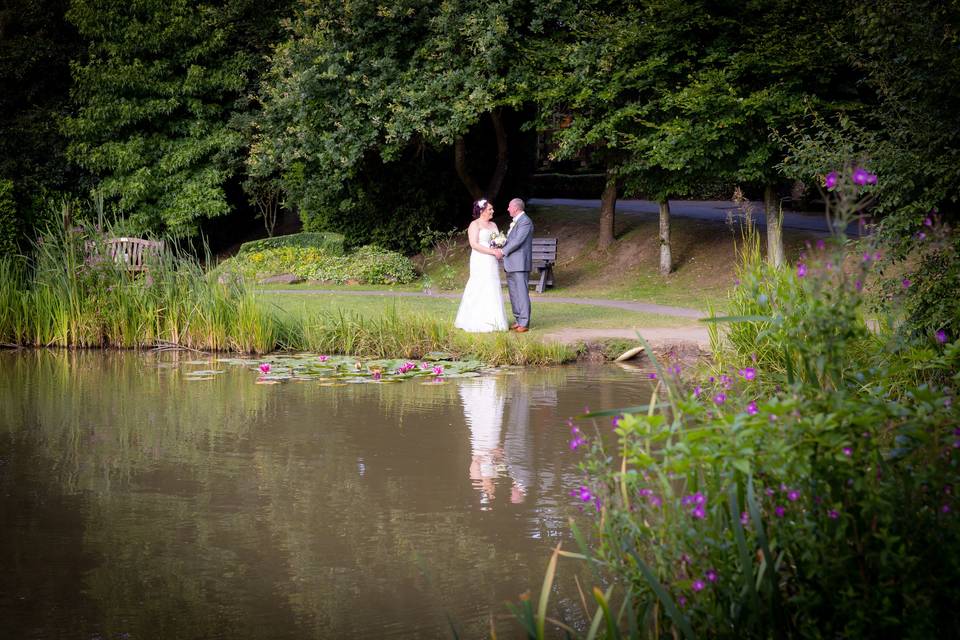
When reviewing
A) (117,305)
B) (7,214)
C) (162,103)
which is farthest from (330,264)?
(117,305)

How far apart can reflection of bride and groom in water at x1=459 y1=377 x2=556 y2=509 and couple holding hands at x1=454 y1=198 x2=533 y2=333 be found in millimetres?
2992

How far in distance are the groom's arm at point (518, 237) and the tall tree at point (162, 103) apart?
1368cm

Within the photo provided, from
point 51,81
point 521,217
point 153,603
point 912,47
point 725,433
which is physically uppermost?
point 51,81

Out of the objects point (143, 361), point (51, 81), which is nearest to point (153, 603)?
point (143, 361)

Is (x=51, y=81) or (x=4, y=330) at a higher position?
(x=51, y=81)

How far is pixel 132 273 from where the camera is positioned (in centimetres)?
1341

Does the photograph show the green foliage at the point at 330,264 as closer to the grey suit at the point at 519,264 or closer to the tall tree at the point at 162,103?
the tall tree at the point at 162,103

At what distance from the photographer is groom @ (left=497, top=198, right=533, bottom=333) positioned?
14062 mm

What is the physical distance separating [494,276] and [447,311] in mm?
2117

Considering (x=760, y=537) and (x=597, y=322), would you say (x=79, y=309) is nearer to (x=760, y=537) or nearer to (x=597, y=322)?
(x=597, y=322)

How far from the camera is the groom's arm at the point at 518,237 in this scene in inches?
560

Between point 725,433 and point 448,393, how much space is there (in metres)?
7.02

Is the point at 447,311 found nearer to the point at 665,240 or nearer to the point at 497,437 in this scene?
the point at 665,240

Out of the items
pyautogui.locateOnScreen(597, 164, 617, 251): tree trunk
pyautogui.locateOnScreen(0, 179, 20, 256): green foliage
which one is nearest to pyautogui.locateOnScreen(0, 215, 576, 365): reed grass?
pyautogui.locateOnScreen(597, 164, 617, 251): tree trunk
